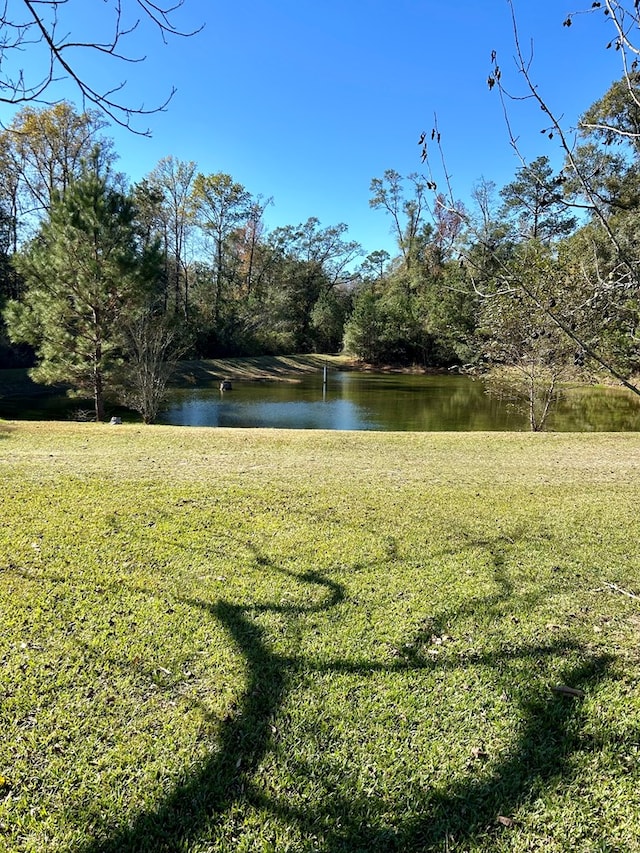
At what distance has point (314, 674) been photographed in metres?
2.20

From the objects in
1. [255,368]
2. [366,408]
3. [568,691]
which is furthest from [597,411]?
[255,368]

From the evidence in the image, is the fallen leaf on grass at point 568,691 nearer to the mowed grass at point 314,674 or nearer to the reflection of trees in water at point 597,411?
the mowed grass at point 314,674

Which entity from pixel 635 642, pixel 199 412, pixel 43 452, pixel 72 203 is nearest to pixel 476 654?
pixel 635 642

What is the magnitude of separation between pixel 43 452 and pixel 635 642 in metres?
6.67

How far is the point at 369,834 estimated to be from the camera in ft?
4.96

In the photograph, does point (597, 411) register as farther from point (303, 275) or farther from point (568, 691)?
point (303, 275)

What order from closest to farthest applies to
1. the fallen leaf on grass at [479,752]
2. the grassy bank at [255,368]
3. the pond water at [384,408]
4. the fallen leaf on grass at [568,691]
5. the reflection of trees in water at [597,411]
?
1. the fallen leaf on grass at [479,752]
2. the fallen leaf on grass at [568,691]
3. the reflection of trees in water at [597,411]
4. the pond water at [384,408]
5. the grassy bank at [255,368]

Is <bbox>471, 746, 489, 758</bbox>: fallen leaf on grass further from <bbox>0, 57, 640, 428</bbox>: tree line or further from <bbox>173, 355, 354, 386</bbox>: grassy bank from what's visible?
<bbox>173, 355, 354, 386</bbox>: grassy bank

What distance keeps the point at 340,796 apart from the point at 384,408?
17488 millimetres

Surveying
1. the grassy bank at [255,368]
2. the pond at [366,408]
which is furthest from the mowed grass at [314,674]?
the grassy bank at [255,368]

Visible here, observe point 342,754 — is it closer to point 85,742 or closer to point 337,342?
point 85,742

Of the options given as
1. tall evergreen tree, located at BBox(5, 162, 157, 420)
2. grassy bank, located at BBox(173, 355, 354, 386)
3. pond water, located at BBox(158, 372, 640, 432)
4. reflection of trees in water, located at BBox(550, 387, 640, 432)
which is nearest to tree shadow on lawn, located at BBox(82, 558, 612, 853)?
tall evergreen tree, located at BBox(5, 162, 157, 420)

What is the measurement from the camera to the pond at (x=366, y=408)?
15258 millimetres

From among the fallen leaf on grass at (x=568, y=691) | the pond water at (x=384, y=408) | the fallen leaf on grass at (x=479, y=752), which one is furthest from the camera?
the pond water at (x=384, y=408)
